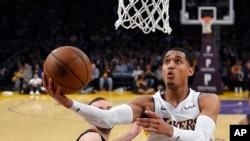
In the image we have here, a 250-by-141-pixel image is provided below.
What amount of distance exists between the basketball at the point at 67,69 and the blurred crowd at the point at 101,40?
10.9 m

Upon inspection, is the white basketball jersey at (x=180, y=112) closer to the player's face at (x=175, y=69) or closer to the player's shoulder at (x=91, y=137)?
the player's face at (x=175, y=69)

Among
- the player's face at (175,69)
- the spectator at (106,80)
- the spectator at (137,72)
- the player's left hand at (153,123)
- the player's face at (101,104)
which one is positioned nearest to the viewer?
the player's left hand at (153,123)

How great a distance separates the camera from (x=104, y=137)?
328 centimetres

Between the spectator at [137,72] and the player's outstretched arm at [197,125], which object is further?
the spectator at [137,72]

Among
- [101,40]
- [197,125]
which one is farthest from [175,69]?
[101,40]

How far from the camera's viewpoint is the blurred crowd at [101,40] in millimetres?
14438

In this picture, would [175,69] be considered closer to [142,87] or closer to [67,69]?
[67,69]

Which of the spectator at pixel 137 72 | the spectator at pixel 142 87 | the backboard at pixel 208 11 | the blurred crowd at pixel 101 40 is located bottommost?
the spectator at pixel 142 87

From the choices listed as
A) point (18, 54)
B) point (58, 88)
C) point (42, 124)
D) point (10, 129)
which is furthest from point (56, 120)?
point (18, 54)

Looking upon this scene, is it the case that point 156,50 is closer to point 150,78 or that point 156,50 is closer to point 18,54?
point 150,78

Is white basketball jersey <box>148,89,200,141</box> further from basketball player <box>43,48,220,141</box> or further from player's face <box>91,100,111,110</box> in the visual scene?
player's face <box>91,100,111,110</box>

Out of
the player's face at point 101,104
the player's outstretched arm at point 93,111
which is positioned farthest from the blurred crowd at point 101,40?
the player's outstretched arm at point 93,111

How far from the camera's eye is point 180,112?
305cm

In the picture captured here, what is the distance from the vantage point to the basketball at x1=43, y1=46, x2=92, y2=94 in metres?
2.67
